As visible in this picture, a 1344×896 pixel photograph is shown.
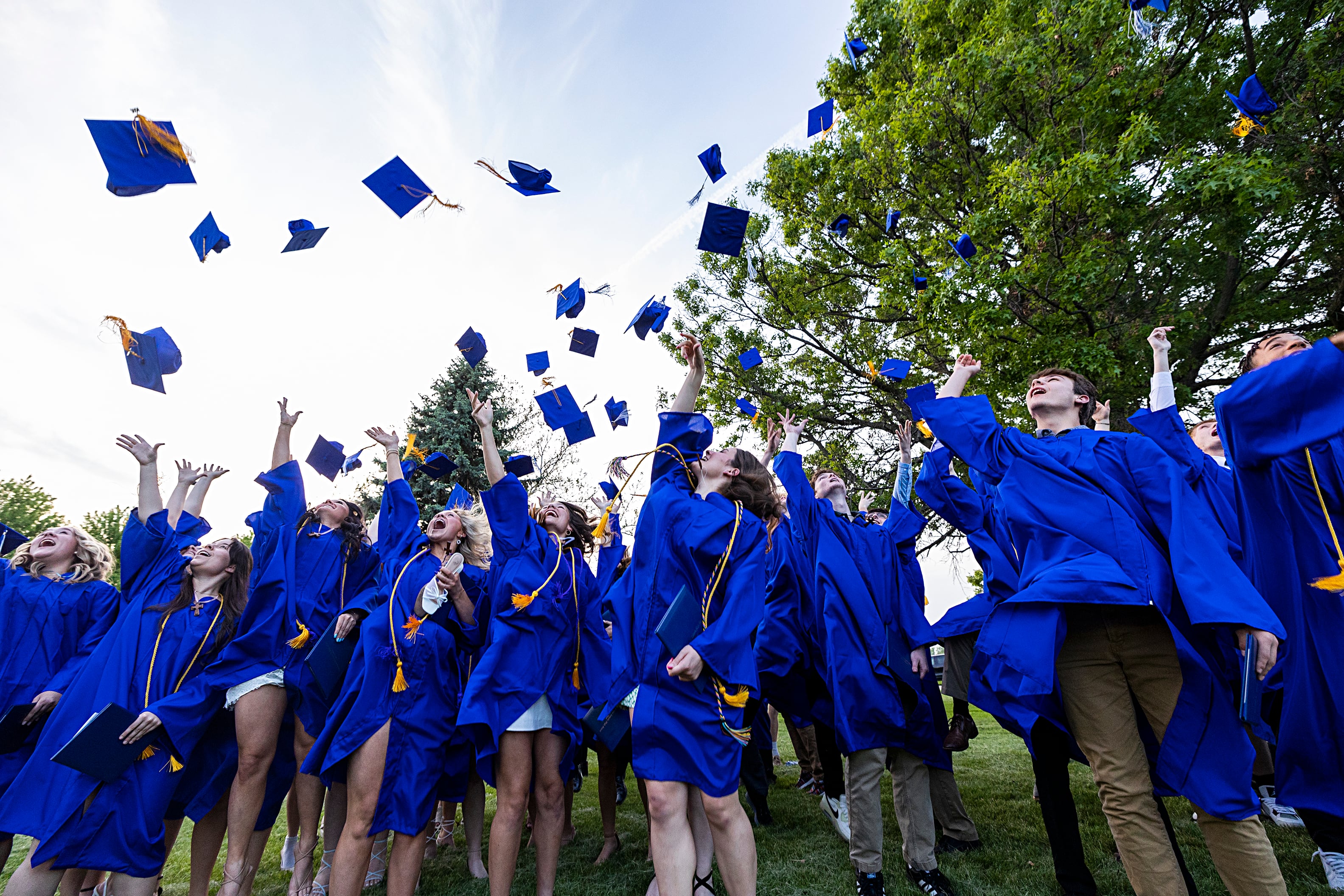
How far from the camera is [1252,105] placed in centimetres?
670

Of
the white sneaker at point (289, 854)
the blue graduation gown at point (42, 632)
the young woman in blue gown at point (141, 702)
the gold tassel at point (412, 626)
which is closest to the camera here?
the young woman in blue gown at point (141, 702)

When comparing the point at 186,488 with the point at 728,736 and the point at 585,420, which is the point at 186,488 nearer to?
the point at 585,420

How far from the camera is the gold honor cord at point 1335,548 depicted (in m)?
2.20

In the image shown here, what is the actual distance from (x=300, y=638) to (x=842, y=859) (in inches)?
117

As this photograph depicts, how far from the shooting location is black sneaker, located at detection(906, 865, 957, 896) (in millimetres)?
2984

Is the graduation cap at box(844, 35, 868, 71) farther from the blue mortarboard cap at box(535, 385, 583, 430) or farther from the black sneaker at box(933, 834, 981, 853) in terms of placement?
the black sneaker at box(933, 834, 981, 853)

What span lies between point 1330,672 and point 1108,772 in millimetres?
724

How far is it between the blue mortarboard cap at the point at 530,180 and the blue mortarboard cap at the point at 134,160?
6.07ft

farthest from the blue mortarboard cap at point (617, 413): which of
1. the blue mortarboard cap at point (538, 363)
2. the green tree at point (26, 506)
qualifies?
the green tree at point (26, 506)

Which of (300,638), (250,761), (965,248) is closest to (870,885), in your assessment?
(250,761)

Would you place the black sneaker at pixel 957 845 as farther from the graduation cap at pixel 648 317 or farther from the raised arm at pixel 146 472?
the raised arm at pixel 146 472

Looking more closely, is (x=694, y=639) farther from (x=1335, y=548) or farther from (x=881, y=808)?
(x=1335, y=548)

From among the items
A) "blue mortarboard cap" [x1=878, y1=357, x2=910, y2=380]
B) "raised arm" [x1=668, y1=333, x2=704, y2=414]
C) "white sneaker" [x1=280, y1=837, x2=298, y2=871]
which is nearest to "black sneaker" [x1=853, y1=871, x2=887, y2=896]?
"raised arm" [x1=668, y1=333, x2=704, y2=414]

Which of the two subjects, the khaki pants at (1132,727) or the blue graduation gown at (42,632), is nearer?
the khaki pants at (1132,727)
